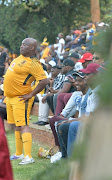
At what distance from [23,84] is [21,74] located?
0.56 feet

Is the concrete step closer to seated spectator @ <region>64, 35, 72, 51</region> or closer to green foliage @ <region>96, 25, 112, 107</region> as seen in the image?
green foliage @ <region>96, 25, 112, 107</region>

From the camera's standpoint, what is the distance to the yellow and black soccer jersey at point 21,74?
18.9 feet

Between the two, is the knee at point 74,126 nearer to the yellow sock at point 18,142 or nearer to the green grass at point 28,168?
the green grass at point 28,168

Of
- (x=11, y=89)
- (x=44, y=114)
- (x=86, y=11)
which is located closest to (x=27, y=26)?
(x=86, y=11)

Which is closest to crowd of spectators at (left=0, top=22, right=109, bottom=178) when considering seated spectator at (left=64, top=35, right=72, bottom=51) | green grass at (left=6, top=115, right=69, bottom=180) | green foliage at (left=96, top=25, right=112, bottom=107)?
green grass at (left=6, top=115, right=69, bottom=180)

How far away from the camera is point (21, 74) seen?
19.0ft

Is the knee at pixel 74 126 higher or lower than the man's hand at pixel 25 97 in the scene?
lower

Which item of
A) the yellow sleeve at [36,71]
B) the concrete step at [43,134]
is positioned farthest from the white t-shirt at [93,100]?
the concrete step at [43,134]

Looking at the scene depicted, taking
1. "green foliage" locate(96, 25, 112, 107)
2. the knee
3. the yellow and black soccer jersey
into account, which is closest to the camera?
"green foliage" locate(96, 25, 112, 107)

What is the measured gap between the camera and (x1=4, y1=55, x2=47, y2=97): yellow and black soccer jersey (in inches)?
227

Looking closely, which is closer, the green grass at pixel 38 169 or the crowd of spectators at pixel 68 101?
the green grass at pixel 38 169

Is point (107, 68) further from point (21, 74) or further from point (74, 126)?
point (21, 74)

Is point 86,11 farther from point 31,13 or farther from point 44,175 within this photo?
point 44,175

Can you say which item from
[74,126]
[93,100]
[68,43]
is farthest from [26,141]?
[68,43]
